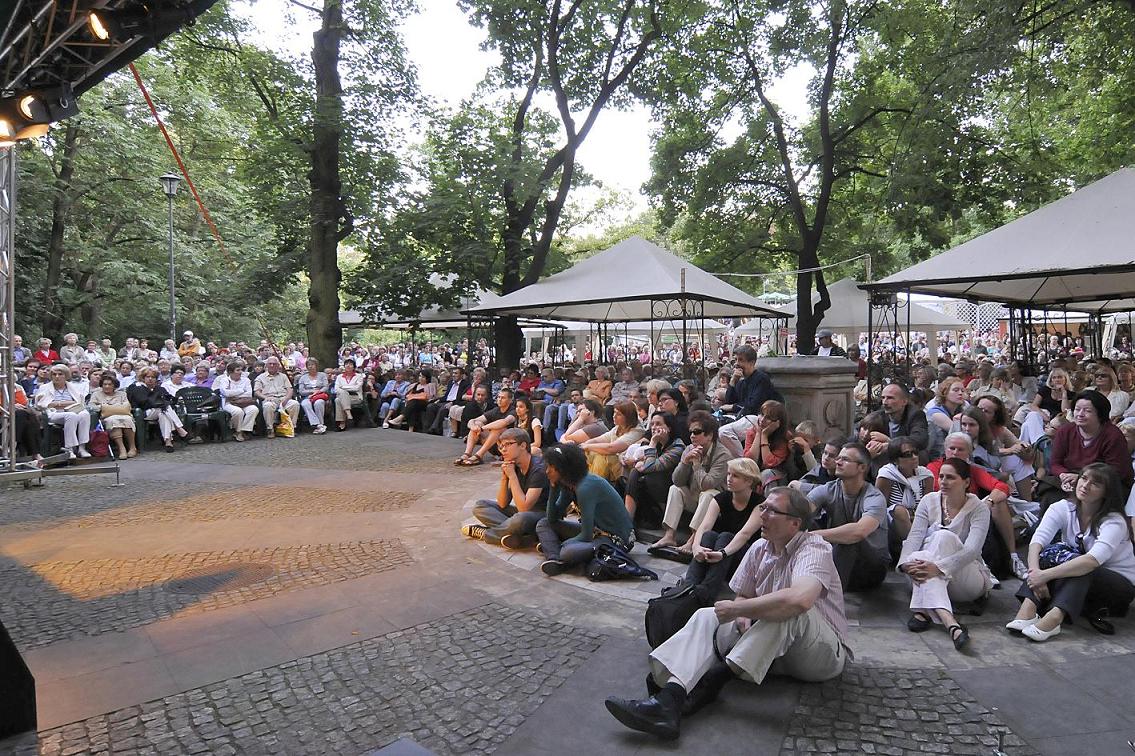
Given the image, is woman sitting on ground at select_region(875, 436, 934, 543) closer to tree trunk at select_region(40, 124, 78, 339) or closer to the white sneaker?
the white sneaker

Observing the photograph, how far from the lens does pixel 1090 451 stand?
16.4 feet

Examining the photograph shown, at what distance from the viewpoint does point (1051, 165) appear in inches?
603

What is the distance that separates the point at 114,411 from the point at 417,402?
541cm

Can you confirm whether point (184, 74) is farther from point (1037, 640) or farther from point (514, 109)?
point (1037, 640)

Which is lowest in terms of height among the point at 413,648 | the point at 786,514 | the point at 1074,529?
the point at 413,648

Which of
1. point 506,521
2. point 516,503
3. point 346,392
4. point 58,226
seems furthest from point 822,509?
point 58,226

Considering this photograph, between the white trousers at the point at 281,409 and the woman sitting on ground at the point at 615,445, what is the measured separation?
8.82m

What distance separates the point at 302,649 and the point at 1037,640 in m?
4.35

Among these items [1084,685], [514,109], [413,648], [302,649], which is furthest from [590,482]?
[514,109]

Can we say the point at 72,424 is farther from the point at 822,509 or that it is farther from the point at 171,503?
the point at 822,509

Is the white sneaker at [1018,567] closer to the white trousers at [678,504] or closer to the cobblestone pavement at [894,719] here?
the cobblestone pavement at [894,719]

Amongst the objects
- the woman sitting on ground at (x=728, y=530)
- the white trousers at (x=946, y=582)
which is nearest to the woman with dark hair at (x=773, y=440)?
the woman sitting on ground at (x=728, y=530)

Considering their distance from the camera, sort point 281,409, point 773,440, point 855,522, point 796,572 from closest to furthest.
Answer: point 796,572 → point 855,522 → point 773,440 → point 281,409

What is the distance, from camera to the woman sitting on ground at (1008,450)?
5906 mm
